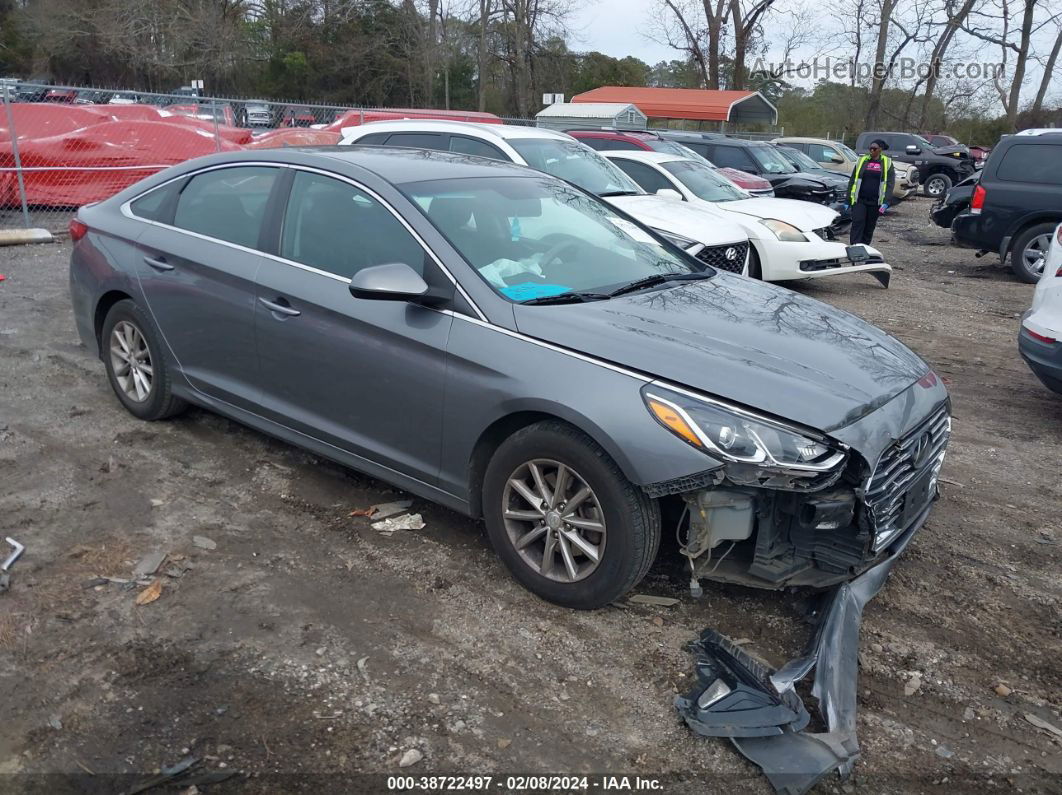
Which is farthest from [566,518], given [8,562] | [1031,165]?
[1031,165]

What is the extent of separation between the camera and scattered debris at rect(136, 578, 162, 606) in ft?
12.0

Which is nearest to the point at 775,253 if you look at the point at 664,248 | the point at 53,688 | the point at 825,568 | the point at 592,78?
the point at 664,248

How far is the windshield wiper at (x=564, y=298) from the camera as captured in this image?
3846 millimetres

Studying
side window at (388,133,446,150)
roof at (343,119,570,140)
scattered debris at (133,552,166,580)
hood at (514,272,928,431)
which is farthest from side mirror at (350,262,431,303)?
side window at (388,133,446,150)

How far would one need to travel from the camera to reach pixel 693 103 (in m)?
30.8

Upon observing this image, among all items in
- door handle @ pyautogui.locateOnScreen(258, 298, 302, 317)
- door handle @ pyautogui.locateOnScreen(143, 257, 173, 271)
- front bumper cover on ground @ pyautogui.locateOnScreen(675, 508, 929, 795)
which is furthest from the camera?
door handle @ pyautogui.locateOnScreen(143, 257, 173, 271)

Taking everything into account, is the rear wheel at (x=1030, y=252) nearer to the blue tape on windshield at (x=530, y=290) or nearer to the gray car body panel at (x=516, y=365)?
the gray car body panel at (x=516, y=365)

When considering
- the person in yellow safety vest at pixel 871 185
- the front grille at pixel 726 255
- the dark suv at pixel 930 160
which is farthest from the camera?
the dark suv at pixel 930 160

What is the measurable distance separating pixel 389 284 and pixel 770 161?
619 inches

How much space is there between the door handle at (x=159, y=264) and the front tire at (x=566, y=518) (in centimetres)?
236

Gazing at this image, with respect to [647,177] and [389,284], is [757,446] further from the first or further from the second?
[647,177]

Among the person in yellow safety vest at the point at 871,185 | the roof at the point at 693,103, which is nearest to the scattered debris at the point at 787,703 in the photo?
the person in yellow safety vest at the point at 871,185

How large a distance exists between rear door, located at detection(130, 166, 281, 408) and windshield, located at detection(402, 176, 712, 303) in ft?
3.23

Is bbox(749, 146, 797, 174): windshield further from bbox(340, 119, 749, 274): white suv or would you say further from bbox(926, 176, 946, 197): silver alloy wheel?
bbox(926, 176, 946, 197): silver alloy wheel
